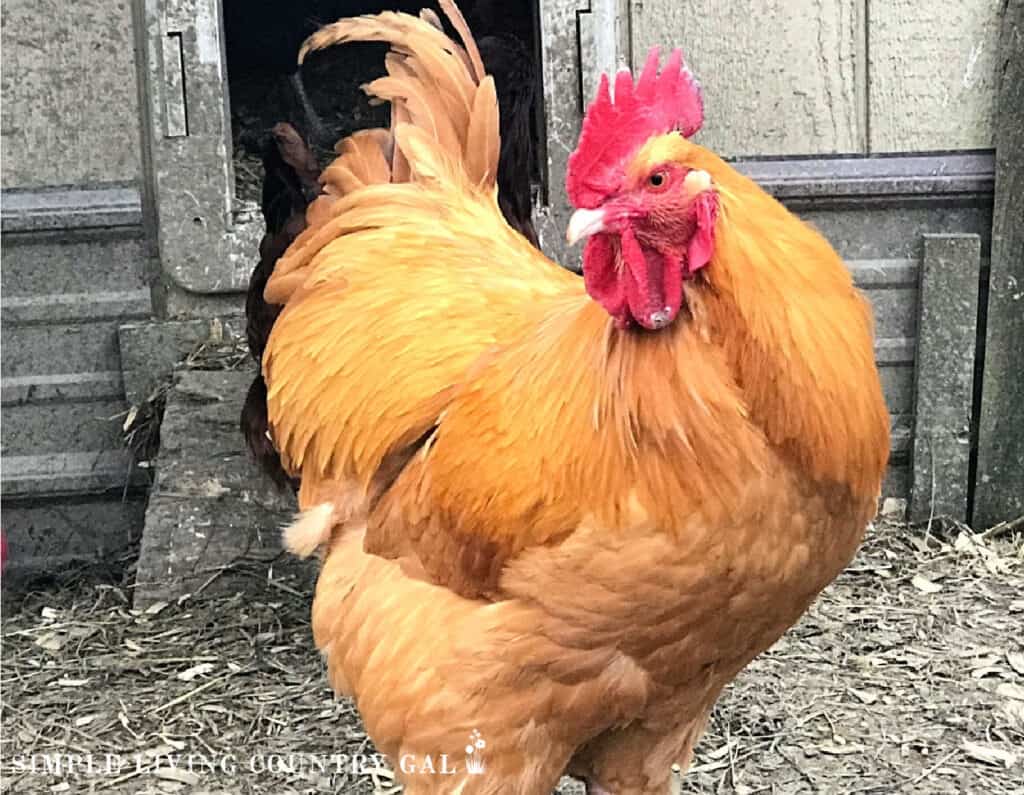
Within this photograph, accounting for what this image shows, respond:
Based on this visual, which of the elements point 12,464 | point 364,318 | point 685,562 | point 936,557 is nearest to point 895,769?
point 936,557

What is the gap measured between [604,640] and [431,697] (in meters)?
0.38

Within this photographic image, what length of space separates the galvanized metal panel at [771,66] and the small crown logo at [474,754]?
101 inches

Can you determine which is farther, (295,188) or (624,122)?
(295,188)

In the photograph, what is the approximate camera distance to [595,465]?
76.5 inches

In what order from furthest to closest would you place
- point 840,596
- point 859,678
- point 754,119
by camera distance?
point 754,119
point 840,596
point 859,678

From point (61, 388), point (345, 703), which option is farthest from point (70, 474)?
point (345, 703)

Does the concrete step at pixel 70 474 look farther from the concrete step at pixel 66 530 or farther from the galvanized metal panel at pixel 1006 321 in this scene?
the galvanized metal panel at pixel 1006 321

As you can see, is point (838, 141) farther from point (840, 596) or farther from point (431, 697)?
point (431, 697)

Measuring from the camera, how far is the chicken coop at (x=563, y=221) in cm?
391

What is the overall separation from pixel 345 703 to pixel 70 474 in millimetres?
1457

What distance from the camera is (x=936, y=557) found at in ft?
13.3

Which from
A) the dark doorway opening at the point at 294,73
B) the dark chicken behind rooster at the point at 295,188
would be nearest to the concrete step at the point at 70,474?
the dark chicken behind rooster at the point at 295,188

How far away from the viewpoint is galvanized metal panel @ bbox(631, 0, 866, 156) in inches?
159

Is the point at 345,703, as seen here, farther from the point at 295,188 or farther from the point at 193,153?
the point at 193,153
